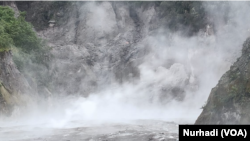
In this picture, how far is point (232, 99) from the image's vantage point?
1561 centimetres

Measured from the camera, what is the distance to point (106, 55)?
4122cm

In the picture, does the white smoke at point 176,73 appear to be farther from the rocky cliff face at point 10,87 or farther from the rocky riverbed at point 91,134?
the rocky riverbed at point 91,134

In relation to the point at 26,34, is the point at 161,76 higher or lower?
lower

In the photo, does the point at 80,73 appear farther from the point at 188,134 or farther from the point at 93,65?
the point at 188,134

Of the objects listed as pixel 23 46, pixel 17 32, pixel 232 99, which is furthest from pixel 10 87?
pixel 232 99

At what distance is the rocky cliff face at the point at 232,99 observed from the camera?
1478 centimetres

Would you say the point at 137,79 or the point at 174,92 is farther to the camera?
the point at 137,79

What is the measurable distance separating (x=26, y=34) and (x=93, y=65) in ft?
31.8

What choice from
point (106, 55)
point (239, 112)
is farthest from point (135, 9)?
point (239, 112)

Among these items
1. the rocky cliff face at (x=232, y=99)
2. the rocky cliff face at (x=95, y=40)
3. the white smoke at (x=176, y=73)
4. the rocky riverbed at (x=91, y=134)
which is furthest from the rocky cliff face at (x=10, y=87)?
the rocky cliff face at (x=232, y=99)

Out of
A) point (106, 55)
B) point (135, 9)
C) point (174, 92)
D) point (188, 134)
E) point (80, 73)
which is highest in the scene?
point (135, 9)

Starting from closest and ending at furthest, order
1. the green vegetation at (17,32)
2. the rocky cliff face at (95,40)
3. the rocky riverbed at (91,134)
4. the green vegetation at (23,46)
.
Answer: the rocky riverbed at (91,134) < the green vegetation at (17,32) < the green vegetation at (23,46) < the rocky cliff face at (95,40)

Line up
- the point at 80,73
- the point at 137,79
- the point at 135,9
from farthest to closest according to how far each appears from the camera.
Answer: the point at 135,9 < the point at 80,73 < the point at 137,79

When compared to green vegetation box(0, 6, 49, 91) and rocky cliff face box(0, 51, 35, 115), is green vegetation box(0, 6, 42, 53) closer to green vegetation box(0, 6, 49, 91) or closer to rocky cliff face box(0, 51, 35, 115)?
green vegetation box(0, 6, 49, 91)
